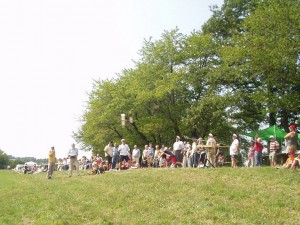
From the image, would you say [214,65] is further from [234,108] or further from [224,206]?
[224,206]

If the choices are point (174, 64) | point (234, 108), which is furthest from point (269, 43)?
point (174, 64)

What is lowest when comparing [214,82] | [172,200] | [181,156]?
[172,200]

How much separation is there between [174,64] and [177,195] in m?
30.0

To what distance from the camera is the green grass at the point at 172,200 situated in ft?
33.5

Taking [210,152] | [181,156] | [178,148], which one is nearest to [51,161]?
[178,148]

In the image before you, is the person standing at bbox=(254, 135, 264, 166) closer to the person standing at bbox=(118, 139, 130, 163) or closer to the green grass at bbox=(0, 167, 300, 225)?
the green grass at bbox=(0, 167, 300, 225)

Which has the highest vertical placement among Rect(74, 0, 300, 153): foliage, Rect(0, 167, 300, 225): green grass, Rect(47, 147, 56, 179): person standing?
Rect(74, 0, 300, 153): foliage

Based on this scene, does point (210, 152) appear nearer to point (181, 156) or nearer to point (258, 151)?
point (258, 151)

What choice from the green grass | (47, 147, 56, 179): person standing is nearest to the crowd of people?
(47, 147, 56, 179): person standing

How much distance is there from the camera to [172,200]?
12.2 metres

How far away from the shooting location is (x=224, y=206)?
35.4 ft

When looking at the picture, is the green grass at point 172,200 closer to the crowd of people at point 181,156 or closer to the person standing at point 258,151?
the crowd of people at point 181,156

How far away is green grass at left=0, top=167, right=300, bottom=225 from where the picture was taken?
33.5 ft

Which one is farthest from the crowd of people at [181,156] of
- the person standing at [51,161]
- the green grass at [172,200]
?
the green grass at [172,200]
